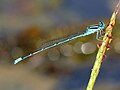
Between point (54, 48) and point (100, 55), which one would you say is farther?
point (54, 48)

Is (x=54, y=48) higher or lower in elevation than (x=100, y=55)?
higher

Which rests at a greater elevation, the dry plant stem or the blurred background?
the blurred background

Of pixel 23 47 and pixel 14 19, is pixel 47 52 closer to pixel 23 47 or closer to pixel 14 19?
pixel 23 47

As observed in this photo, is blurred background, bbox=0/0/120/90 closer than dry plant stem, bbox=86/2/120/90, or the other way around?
dry plant stem, bbox=86/2/120/90

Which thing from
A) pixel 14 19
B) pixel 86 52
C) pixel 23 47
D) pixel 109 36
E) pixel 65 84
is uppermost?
pixel 14 19

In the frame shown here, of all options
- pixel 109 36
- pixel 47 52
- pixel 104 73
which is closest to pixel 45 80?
pixel 47 52

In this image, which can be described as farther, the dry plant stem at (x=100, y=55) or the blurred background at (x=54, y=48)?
the blurred background at (x=54, y=48)

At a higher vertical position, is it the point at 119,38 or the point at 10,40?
the point at 10,40

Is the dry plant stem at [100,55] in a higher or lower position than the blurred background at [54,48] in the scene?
lower
